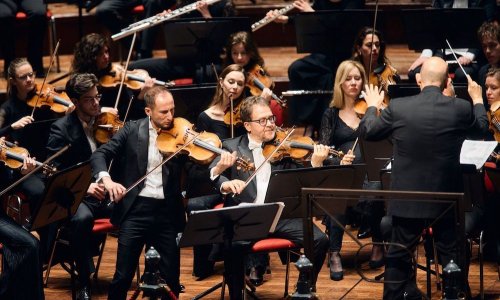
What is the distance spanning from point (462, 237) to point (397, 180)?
1.65 ft

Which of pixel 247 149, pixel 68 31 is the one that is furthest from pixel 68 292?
pixel 68 31

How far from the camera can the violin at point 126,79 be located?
22.3ft

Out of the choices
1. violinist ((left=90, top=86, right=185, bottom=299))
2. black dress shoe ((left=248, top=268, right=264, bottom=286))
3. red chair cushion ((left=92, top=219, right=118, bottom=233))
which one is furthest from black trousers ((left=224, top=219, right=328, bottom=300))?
red chair cushion ((left=92, top=219, right=118, bottom=233))

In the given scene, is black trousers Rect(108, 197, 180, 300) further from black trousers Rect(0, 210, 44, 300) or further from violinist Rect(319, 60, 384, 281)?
violinist Rect(319, 60, 384, 281)

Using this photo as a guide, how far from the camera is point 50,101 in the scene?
257 inches

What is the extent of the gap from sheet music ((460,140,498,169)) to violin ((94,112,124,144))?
6.34 ft

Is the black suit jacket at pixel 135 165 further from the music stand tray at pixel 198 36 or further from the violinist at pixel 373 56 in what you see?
the violinist at pixel 373 56

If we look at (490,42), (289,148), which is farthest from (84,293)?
(490,42)

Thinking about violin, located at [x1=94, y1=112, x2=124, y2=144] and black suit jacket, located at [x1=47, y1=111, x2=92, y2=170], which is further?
violin, located at [x1=94, y1=112, x2=124, y2=144]

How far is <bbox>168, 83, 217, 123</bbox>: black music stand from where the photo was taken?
21.4ft

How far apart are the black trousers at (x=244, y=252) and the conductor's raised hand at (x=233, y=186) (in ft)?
0.98

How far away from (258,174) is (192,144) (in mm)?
388


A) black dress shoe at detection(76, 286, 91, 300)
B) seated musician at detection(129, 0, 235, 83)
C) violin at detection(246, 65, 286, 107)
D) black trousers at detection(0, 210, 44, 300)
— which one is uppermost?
seated musician at detection(129, 0, 235, 83)

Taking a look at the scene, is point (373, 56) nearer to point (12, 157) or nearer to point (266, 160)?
point (266, 160)
